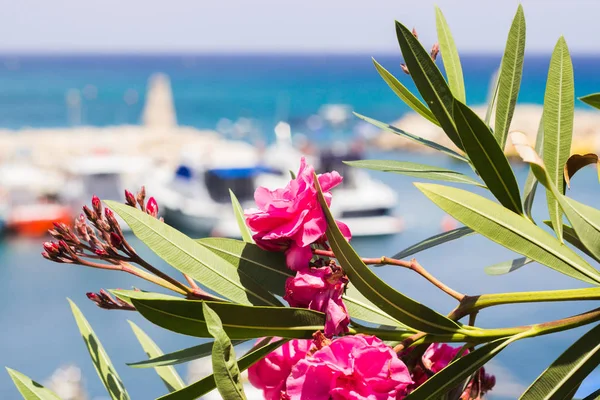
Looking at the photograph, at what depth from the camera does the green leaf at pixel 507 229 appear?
0.38 metres

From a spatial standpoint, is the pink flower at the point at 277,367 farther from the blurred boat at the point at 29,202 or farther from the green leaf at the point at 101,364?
the blurred boat at the point at 29,202

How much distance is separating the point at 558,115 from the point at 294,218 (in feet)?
0.57

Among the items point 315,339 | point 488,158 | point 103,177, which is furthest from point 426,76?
point 103,177

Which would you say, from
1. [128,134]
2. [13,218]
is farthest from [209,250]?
[128,134]

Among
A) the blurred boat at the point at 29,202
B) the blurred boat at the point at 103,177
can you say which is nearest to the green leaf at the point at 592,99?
the blurred boat at the point at 29,202

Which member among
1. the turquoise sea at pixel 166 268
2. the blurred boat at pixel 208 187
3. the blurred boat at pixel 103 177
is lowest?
the turquoise sea at pixel 166 268

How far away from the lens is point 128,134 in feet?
87.3

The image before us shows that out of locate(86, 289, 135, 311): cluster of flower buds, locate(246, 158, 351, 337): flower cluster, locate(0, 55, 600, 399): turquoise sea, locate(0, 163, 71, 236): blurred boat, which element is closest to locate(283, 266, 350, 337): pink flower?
locate(246, 158, 351, 337): flower cluster

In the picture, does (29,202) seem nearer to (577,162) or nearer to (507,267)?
(507,267)

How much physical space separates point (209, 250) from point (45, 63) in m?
78.9

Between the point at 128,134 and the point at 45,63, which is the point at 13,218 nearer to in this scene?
the point at 128,134

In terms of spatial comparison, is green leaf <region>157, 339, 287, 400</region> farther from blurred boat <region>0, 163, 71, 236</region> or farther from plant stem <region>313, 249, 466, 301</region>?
blurred boat <region>0, 163, 71, 236</region>

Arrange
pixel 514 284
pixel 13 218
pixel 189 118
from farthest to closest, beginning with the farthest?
pixel 189 118 → pixel 13 218 → pixel 514 284

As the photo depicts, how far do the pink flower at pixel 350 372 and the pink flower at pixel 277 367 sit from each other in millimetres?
57
